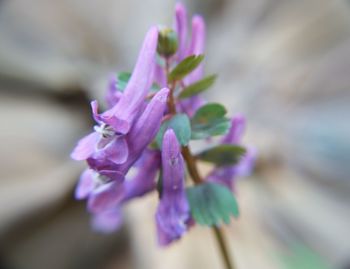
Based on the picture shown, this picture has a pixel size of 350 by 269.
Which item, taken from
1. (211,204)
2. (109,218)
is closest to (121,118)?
(211,204)

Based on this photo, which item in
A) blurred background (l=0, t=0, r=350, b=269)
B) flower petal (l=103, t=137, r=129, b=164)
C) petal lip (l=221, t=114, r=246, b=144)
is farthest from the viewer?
blurred background (l=0, t=0, r=350, b=269)

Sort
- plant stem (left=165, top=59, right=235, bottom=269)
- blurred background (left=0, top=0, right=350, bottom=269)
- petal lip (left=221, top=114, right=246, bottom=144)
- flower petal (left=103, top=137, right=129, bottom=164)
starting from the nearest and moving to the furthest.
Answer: flower petal (left=103, top=137, right=129, bottom=164) → plant stem (left=165, top=59, right=235, bottom=269) → petal lip (left=221, top=114, right=246, bottom=144) → blurred background (left=0, top=0, right=350, bottom=269)

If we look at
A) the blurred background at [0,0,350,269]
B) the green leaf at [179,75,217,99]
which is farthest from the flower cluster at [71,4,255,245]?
the blurred background at [0,0,350,269]

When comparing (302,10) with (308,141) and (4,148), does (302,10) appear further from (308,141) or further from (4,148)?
(4,148)

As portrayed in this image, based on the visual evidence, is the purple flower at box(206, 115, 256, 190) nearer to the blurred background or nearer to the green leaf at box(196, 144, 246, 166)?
the green leaf at box(196, 144, 246, 166)

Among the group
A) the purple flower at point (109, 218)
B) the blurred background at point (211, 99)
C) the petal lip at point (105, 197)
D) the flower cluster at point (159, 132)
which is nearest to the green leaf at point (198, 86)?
the flower cluster at point (159, 132)
